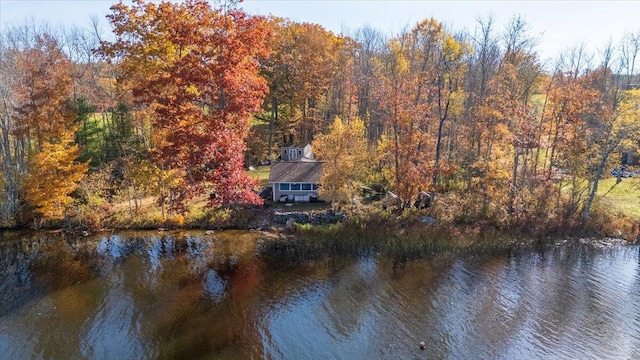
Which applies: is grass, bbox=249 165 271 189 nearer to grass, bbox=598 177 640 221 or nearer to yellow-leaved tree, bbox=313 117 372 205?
yellow-leaved tree, bbox=313 117 372 205

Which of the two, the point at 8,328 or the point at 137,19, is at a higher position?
the point at 137,19

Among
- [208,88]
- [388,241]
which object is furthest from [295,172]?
[208,88]

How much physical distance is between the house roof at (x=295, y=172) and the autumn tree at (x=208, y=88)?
12.6m

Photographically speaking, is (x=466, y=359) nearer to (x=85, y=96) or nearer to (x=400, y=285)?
(x=400, y=285)

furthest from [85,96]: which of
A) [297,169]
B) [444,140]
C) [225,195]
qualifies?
[444,140]

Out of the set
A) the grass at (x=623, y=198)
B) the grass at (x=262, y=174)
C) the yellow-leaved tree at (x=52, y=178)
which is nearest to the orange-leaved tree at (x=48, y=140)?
the yellow-leaved tree at (x=52, y=178)

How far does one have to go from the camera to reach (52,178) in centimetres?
2500

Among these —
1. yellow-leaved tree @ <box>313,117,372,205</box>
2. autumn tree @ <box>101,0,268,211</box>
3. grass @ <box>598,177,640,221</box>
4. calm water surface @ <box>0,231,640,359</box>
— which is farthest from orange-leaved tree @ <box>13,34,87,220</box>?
grass @ <box>598,177,640,221</box>

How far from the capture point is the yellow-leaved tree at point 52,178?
24.7 meters

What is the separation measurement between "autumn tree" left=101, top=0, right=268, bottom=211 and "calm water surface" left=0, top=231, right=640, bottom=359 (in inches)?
195

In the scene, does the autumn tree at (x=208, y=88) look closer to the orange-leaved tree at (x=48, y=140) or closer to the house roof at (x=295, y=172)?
the orange-leaved tree at (x=48, y=140)

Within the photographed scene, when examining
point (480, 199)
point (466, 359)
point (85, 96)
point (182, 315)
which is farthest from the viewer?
point (85, 96)

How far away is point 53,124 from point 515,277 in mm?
30243

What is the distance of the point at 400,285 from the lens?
18.9m
